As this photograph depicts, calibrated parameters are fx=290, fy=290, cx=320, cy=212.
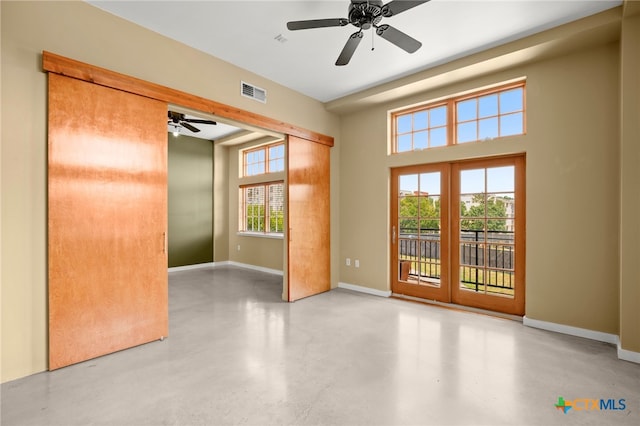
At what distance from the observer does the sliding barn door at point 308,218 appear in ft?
14.7

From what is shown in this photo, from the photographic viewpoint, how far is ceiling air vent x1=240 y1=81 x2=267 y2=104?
12.6 ft

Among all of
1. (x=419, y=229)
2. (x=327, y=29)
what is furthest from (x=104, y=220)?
(x=419, y=229)

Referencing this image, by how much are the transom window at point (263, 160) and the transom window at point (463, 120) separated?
2.92 m

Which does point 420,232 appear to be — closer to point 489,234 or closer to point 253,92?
point 489,234

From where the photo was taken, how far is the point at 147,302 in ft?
9.66

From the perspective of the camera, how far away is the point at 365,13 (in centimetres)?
236

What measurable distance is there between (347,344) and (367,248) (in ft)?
7.20

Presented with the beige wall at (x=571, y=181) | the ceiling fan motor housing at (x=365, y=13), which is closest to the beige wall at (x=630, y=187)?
the beige wall at (x=571, y=181)

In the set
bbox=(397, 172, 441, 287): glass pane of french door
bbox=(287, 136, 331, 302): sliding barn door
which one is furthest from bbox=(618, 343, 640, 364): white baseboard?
bbox=(287, 136, 331, 302): sliding barn door

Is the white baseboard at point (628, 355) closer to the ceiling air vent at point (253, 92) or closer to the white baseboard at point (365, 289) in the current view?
the white baseboard at point (365, 289)

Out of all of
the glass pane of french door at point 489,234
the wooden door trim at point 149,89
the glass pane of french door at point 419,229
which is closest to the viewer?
the wooden door trim at point 149,89

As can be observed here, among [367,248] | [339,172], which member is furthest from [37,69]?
[367,248]

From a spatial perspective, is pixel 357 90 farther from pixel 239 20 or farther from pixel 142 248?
pixel 142 248

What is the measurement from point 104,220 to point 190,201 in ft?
14.6
